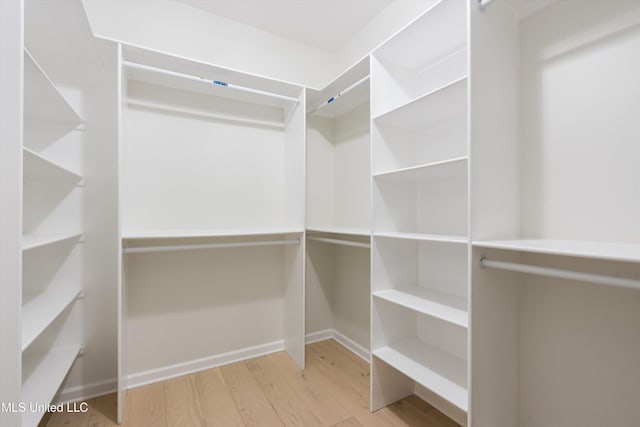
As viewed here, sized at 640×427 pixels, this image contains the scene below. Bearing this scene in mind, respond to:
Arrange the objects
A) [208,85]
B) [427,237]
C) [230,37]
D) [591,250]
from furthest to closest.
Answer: [230,37], [208,85], [427,237], [591,250]

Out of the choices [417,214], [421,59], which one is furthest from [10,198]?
[421,59]

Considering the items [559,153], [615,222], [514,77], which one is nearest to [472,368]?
[615,222]

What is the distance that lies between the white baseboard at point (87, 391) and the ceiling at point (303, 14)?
2.74 meters

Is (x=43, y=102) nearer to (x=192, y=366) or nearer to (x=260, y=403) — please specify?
(x=192, y=366)

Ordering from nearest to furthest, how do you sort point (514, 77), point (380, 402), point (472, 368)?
point (472, 368) < point (514, 77) < point (380, 402)

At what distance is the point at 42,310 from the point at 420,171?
2.10 metres

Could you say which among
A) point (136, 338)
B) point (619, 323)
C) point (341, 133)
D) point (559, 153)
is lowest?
point (136, 338)

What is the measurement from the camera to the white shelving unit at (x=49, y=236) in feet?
4.85

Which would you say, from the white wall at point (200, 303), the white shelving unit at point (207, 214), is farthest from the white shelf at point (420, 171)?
the white wall at point (200, 303)

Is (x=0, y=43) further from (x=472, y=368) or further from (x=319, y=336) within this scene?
(x=319, y=336)

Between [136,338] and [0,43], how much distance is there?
1.79 m

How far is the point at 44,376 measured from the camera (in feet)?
4.81

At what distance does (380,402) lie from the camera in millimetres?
1731

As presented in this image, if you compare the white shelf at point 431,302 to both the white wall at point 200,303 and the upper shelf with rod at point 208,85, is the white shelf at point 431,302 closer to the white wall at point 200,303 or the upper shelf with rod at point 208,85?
the white wall at point 200,303
